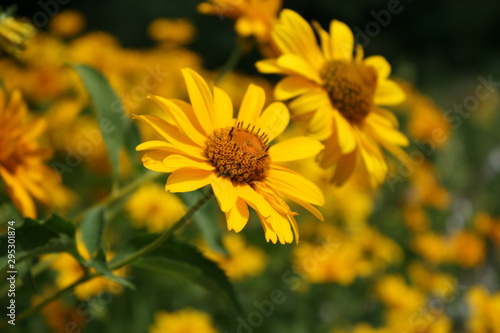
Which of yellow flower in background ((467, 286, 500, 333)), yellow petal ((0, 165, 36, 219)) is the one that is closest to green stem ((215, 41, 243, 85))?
yellow petal ((0, 165, 36, 219))

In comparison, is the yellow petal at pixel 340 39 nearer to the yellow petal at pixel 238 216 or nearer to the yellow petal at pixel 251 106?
the yellow petal at pixel 251 106

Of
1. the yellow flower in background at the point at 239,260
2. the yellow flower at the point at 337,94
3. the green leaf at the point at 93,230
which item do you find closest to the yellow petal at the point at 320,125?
the yellow flower at the point at 337,94

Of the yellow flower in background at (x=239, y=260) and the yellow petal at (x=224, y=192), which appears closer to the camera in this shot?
the yellow petal at (x=224, y=192)

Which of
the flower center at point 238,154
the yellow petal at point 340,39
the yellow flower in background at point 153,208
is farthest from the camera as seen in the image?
the yellow flower in background at point 153,208

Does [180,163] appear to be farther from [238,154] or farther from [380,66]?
[380,66]

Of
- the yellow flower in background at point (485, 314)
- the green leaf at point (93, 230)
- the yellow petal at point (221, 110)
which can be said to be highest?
the yellow petal at point (221, 110)

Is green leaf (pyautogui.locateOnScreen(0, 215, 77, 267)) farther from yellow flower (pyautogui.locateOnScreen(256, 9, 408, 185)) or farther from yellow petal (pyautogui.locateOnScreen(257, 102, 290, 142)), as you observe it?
yellow flower (pyautogui.locateOnScreen(256, 9, 408, 185))

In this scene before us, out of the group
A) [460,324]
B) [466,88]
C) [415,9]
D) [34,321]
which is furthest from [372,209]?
[415,9]
